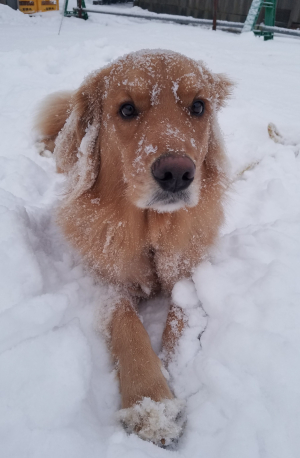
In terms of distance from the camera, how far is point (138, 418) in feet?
4.53

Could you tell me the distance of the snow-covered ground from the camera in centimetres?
117

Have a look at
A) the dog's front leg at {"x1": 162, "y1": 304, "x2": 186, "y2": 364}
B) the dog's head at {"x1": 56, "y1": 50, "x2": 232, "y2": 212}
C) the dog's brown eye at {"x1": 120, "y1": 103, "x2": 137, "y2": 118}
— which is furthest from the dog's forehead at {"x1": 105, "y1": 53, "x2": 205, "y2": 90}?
the dog's front leg at {"x1": 162, "y1": 304, "x2": 186, "y2": 364}

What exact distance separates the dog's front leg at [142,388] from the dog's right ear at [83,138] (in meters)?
0.99

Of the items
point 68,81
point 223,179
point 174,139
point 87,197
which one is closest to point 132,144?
point 174,139

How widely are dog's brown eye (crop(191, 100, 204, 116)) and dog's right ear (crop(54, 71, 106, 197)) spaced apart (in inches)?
25.8

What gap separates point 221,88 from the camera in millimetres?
2627

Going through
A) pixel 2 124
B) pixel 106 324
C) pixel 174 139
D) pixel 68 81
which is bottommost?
pixel 106 324

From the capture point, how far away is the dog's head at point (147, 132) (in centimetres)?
171

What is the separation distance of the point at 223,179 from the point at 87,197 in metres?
1.01

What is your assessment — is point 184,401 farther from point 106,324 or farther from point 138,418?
point 106,324

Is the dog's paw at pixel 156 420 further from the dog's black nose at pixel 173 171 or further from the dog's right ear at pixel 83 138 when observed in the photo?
the dog's right ear at pixel 83 138

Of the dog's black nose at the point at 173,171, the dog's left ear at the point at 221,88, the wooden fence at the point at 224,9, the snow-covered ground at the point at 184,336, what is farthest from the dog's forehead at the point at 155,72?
the wooden fence at the point at 224,9

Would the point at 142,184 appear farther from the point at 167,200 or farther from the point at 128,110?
the point at 128,110

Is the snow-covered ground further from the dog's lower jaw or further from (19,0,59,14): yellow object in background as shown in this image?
(19,0,59,14): yellow object in background
